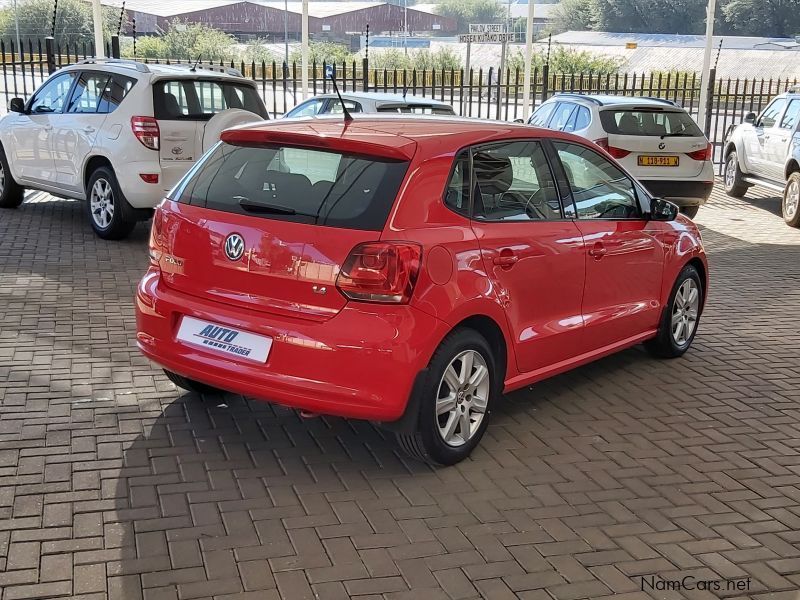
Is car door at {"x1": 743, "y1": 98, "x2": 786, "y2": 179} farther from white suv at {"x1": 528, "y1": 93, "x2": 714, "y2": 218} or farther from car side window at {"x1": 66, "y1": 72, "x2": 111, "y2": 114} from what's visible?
car side window at {"x1": 66, "y1": 72, "x2": 111, "y2": 114}

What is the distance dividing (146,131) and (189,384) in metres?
5.12

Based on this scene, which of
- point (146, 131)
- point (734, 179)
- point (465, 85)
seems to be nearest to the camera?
point (146, 131)

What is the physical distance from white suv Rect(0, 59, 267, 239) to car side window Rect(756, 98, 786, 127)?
27.6 feet

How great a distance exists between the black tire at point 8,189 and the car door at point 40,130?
1.38 feet

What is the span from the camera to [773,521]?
4.42m

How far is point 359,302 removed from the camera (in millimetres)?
4379

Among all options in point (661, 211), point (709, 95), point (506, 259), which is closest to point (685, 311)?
point (661, 211)

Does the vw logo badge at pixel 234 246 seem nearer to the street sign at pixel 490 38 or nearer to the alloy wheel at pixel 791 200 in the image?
the alloy wheel at pixel 791 200

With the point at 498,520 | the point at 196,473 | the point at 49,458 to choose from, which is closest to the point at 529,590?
the point at 498,520

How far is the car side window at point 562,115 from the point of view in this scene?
13305 mm

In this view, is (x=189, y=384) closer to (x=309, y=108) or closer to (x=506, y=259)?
(x=506, y=259)

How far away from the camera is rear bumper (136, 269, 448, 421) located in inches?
171

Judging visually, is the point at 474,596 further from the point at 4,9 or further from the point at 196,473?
the point at 4,9

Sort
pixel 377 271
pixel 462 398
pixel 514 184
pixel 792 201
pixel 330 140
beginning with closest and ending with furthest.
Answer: pixel 377 271 < pixel 330 140 < pixel 462 398 < pixel 514 184 < pixel 792 201
